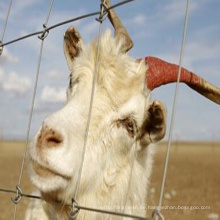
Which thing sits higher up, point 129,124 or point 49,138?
point 129,124

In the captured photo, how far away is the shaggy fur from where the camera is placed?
2340 millimetres

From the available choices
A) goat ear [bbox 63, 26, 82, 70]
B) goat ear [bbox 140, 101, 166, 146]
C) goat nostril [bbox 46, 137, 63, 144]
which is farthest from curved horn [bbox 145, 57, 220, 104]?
goat nostril [bbox 46, 137, 63, 144]

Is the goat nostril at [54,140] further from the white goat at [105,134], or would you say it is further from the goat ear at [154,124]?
the goat ear at [154,124]

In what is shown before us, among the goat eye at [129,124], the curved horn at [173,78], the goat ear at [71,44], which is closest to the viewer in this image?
the goat eye at [129,124]

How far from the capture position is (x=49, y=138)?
7.48ft

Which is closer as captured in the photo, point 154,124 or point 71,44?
point 154,124

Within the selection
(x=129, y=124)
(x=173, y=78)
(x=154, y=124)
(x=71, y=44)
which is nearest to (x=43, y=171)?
(x=129, y=124)

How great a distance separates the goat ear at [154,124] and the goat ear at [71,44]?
2.84 feet

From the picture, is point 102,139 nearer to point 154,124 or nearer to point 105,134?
point 105,134

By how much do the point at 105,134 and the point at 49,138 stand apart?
0.56 m

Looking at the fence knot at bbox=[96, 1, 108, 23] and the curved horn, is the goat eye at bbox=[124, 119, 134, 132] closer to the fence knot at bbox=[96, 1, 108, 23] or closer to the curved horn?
the curved horn

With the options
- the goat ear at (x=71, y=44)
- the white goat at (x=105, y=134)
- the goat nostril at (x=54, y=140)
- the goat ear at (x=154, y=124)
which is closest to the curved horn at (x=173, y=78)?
the white goat at (x=105, y=134)

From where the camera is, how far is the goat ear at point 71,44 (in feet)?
11.2

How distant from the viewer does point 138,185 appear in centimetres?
319
